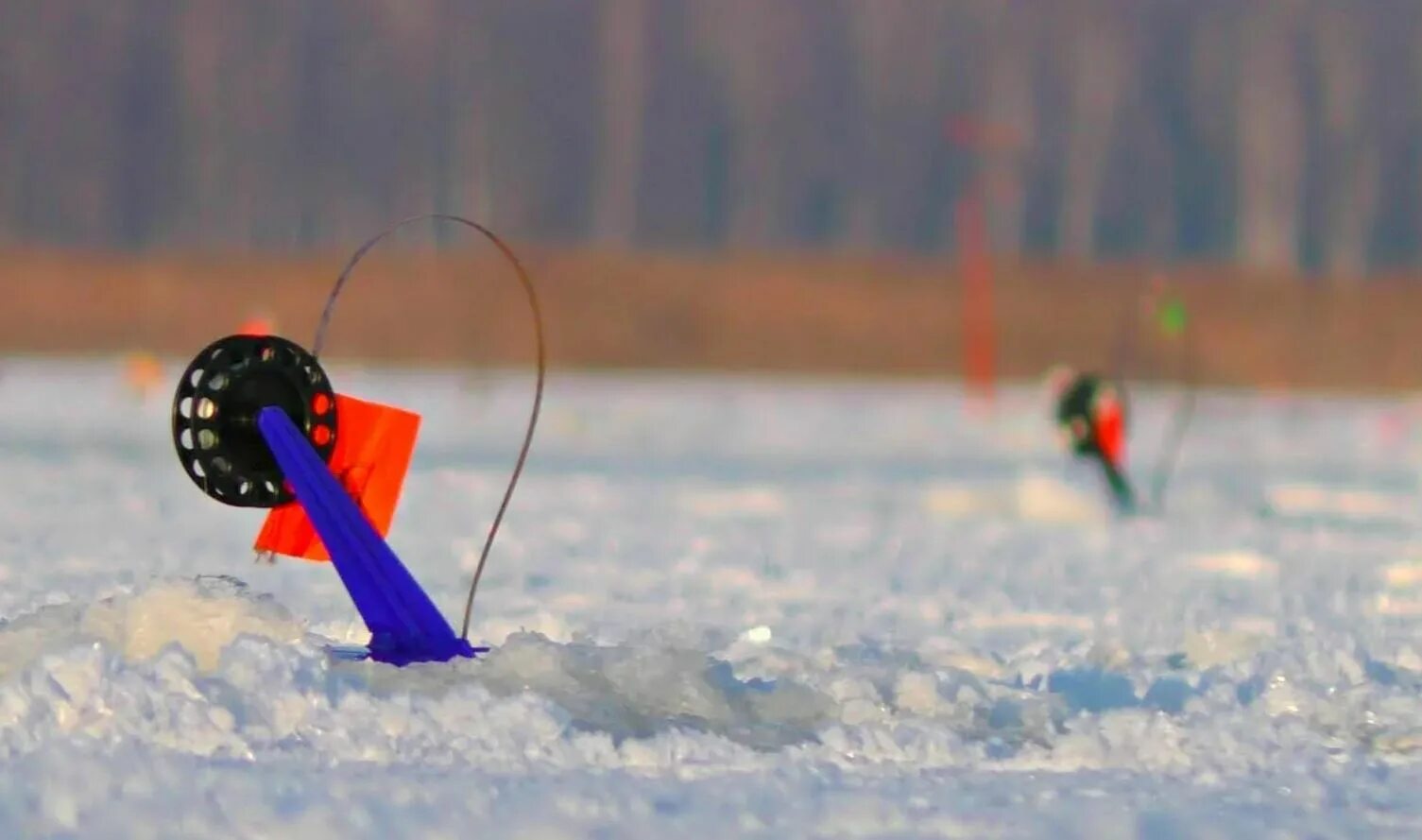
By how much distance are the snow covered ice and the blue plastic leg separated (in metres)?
0.25

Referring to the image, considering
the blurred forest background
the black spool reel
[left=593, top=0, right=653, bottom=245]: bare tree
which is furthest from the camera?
[left=593, top=0, right=653, bottom=245]: bare tree

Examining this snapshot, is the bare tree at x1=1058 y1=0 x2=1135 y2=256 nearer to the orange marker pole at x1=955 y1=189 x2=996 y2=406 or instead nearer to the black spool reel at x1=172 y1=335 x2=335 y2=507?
the orange marker pole at x1=955 y1=189 x2=996 y2=406

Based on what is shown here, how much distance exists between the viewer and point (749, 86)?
199 ft

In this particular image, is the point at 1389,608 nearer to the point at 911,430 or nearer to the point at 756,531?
the point at 756,531

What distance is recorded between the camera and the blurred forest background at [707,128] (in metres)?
59.7

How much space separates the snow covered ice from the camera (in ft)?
17.9

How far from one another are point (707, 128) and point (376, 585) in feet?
178

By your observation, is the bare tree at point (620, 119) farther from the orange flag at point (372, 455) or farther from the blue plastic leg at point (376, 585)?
the blue plastic leg at point (376, 585)

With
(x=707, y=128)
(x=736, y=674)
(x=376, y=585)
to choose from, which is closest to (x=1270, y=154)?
(x=707, y=128)

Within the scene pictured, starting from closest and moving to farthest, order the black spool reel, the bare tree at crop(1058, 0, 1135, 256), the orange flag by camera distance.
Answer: the black spool reel < the orange flag < the bare tree at crop(1058, 0, 1135, 256)

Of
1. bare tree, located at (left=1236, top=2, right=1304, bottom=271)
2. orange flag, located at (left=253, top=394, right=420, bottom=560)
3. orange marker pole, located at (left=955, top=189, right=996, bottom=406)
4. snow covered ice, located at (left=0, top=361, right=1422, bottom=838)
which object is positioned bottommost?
orange marker pole, located at (left=955, top=189, right=996, bottom=406)

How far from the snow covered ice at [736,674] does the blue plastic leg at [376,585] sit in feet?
0.81

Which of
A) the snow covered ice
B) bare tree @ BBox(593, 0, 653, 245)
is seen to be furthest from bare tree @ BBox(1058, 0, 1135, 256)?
the snow covered ice

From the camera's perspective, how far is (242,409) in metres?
6.96
